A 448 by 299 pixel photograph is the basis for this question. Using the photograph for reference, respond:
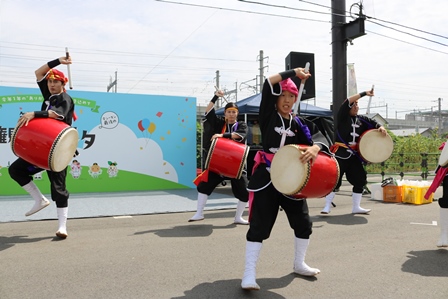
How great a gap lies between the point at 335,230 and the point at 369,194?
4.20 meters

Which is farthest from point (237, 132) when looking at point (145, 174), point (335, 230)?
point (145, 174)

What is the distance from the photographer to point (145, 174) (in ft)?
30.8

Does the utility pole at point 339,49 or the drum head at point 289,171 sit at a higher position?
the utility pole at point 339,49

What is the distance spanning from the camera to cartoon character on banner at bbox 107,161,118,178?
908cm

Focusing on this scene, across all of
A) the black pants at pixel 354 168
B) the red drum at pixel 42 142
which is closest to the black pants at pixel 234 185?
the black pants at pixel 354 168

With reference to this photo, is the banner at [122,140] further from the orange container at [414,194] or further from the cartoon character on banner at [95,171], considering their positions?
→ the orange container at [414,194]

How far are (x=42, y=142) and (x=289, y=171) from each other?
8.44 feet

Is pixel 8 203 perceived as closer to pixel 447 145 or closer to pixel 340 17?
pixel 447 145

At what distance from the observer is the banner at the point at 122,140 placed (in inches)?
325

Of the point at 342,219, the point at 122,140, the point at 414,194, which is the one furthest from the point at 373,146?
the point at 122,140

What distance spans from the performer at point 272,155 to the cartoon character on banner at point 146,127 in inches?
256

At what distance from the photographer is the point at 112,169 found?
9102mm

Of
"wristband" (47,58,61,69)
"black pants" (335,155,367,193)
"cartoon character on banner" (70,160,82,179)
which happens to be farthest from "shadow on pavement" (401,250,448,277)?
"cartoon character on banner" (70,160,82,179)

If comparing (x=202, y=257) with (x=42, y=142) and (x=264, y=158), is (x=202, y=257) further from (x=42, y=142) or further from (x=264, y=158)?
(x=42, y=142)
